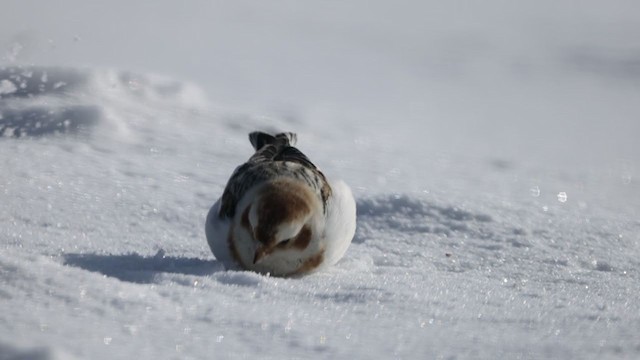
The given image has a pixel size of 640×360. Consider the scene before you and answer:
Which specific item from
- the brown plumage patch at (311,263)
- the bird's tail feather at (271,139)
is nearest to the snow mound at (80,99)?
the bird's tail feather at (271,139)

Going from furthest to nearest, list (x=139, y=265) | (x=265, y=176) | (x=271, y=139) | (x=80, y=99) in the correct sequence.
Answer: (x=80, y=99) < (x=271, y=139) < (x=265, y=176) < (x=139, y=265)

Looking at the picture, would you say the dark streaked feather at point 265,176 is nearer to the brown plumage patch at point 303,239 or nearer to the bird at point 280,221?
the bird at point 280,221

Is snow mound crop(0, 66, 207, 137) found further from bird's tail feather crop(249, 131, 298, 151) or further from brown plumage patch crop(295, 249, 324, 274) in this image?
brown plumage patch crop(295, 249, 324, 274)

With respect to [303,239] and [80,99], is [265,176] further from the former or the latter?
[80,99]

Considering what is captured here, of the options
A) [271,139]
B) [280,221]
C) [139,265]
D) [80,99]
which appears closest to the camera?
[280,221]

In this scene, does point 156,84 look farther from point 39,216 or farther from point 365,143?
point 39,216

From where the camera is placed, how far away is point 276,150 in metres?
4.61

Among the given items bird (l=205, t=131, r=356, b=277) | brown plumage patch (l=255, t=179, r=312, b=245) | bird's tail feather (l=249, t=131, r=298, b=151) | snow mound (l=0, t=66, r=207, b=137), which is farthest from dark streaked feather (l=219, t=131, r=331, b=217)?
snow mound (l=0, t=66, r=207, b=137)

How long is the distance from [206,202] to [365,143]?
2.57 meters

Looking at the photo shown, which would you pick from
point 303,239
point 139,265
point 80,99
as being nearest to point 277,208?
point 303,239

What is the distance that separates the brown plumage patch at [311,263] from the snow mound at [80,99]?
3042 mm

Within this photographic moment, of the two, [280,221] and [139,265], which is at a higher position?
[280,221]

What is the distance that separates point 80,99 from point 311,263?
376cm

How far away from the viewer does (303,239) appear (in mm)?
3697
